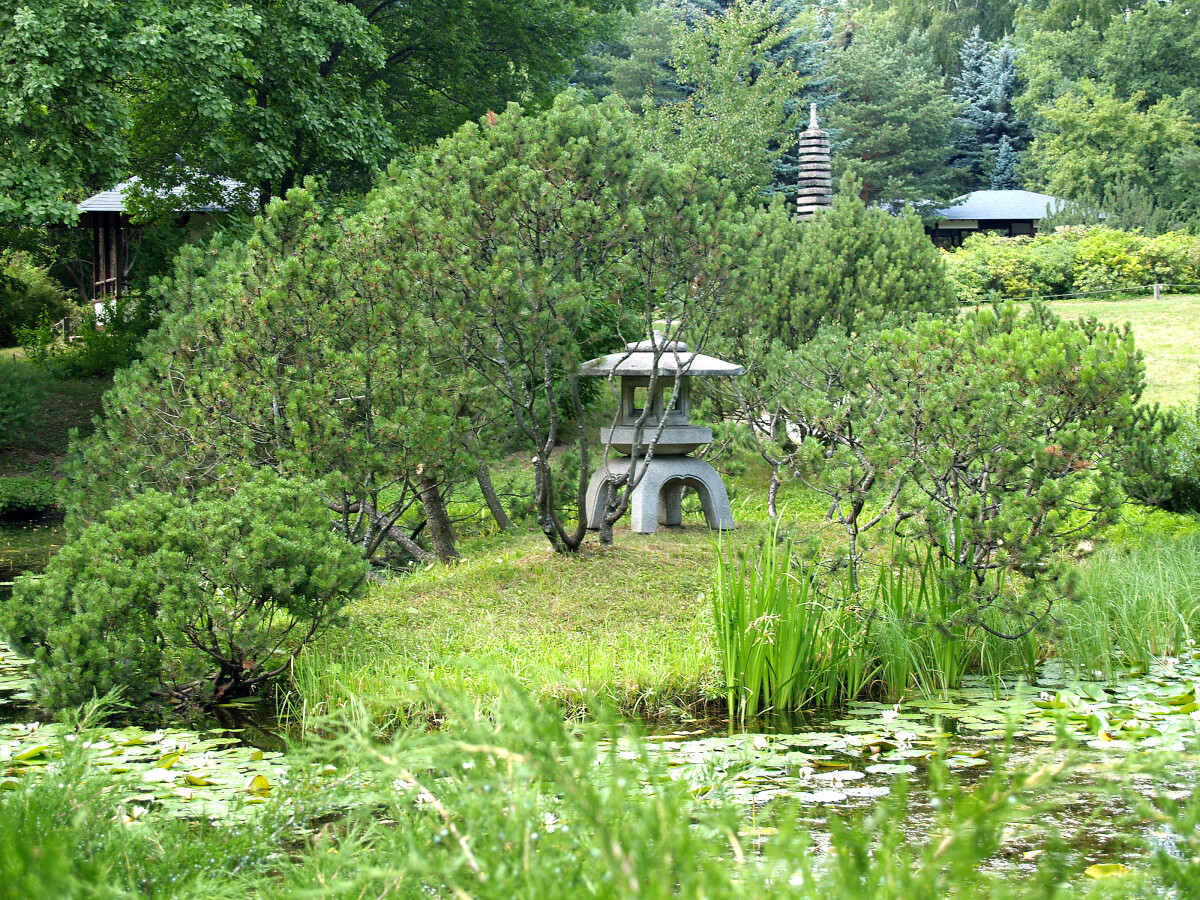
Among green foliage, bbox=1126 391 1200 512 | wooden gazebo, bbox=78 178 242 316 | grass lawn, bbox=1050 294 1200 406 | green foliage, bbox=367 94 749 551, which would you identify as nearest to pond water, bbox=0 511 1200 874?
green foliage, bbox=1126 391 1200 512

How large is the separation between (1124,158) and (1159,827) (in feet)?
120

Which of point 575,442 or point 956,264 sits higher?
point 956,264

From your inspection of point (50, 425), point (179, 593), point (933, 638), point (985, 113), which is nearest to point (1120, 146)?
point (985, 113)

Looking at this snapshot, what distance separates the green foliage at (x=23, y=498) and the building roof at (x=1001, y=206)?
31.2 m

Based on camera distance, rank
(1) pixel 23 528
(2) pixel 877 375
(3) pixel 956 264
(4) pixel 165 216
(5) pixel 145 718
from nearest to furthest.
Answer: (5) pixel 145 718
(2) pixel 877 375
(1) pixel 23 528
(4) pixel 165 216
(3) pixel 956 264

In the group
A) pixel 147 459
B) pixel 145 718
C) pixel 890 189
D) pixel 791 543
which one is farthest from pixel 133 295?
pixel 890 189

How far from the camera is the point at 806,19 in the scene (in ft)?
128

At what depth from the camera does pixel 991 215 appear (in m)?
38.9

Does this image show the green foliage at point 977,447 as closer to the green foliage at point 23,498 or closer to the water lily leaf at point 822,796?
the water lily leaf at point 822,796

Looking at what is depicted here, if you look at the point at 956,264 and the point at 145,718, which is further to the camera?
the point at 956,264

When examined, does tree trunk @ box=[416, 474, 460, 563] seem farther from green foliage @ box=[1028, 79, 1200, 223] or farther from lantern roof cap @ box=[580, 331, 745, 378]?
green foliage @ box=[1028, 79, 1200, 223]

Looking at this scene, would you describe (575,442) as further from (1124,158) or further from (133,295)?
(1124,158)

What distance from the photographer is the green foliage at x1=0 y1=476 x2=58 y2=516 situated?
48.0ft

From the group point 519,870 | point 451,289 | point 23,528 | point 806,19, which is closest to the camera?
point 519,870
